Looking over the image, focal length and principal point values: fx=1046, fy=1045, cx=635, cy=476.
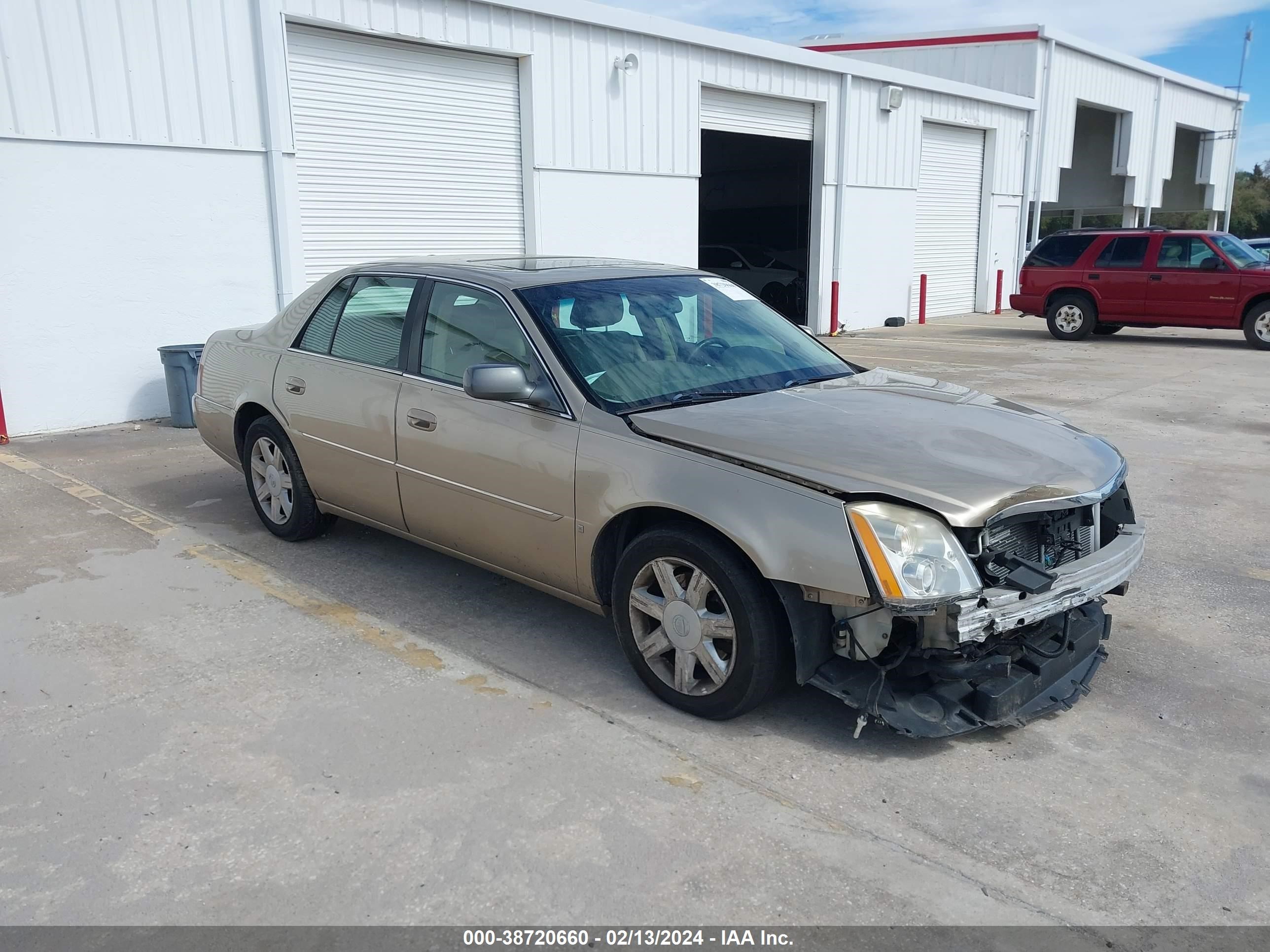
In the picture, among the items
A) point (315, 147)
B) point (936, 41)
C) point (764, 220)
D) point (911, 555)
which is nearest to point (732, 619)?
point (911, 555)

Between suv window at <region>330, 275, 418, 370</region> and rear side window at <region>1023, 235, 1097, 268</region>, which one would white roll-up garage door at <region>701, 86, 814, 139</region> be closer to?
rear side window at <region>1023, 235, 1097, 268</region>

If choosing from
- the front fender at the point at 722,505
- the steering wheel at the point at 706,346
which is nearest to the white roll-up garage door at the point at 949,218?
the steering wheel at the point at 706,346

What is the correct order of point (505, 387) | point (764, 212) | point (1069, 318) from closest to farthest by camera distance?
point (505, 387) → point (1069, 318) → point (764, 212)

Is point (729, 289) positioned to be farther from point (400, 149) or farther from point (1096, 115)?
point (1096, 115)

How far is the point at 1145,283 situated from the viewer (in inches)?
649

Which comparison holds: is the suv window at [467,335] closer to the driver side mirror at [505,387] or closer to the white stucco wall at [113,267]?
the driver side mirror at [505,387]

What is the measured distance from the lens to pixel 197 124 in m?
9.89

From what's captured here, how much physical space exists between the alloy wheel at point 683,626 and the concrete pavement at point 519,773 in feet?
0.61

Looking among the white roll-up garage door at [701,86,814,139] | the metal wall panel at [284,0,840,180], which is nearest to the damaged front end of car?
the metal wall panel at [284,0,840,180]

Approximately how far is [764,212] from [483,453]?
16.9 m

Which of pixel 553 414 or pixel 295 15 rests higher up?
pixel 295 15

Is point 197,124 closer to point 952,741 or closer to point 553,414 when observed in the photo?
point 553,414
